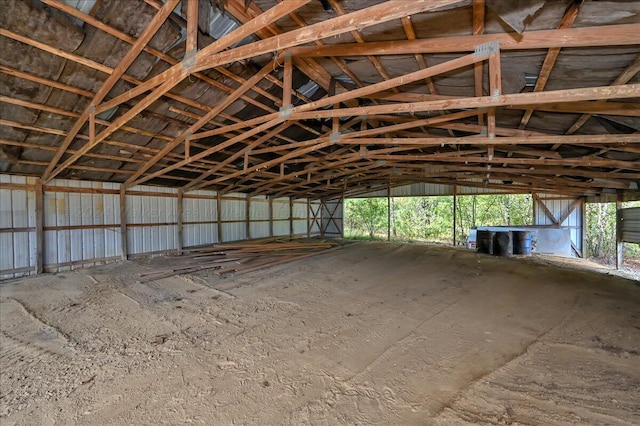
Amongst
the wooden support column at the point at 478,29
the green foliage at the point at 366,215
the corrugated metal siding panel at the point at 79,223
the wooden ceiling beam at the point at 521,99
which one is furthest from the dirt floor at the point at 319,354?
the green foliage at the point at 366,215

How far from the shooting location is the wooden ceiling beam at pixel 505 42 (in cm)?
230

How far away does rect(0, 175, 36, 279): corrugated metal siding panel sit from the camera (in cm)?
615

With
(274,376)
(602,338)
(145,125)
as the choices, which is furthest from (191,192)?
(602,338)

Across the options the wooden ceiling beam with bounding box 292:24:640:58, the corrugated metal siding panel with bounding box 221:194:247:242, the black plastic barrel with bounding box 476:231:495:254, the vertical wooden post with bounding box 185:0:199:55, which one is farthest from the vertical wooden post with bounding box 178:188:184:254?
the black plastic barrel with bounding box 476:231:495:254

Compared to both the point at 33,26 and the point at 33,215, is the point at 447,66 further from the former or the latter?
the point at 33,215

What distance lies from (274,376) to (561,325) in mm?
3787

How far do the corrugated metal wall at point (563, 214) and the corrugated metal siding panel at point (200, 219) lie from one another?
1318cm

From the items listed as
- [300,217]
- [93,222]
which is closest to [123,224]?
[93,222]

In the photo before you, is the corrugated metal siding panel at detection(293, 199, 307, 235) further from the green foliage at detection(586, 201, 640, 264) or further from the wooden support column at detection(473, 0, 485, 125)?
the green foliage at detection(586, 201, 640, 264)

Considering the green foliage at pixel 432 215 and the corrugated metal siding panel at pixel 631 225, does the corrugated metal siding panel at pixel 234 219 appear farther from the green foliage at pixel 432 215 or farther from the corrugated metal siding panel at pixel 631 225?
the corrugated metal siding panel at pixel 631 225

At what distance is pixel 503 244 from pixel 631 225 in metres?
3.14

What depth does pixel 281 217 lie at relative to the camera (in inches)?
578

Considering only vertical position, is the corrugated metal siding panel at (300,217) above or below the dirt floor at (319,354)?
above

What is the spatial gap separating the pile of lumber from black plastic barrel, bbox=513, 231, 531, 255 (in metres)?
6.41
